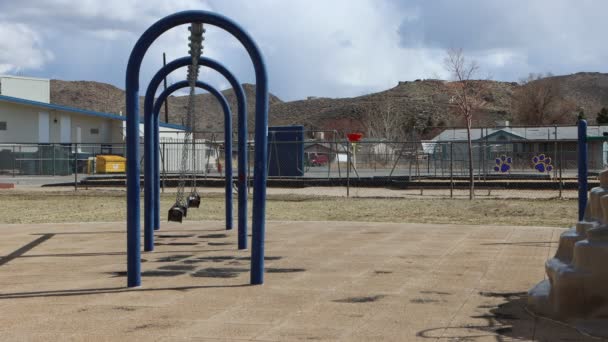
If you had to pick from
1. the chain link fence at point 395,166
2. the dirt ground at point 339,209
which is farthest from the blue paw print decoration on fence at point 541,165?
the dirt ground at point 339,209

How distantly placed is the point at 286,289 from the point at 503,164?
30.7m

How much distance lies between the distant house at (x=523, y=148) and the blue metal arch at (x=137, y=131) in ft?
72.3

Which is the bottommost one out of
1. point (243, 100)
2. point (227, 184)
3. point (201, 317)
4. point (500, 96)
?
point (201, 317)

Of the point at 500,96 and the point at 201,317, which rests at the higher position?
the point at 500,96

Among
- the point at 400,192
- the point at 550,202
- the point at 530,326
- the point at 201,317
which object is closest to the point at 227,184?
the point at 201,317

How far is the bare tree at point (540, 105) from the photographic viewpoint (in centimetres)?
8381

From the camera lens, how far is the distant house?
34.8 m

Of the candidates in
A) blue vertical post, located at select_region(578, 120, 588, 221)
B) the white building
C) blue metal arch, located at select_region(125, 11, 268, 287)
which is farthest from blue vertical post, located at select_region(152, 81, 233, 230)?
the white building

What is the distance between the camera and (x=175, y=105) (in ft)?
506

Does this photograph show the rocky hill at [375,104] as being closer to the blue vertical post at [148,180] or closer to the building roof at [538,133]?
the building roof at [538,133]

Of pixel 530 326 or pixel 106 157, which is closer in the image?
pixel 530 326

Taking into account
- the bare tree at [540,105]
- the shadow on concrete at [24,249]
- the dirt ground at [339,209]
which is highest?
the bare tree at [540,105]

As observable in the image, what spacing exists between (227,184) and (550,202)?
11.8m

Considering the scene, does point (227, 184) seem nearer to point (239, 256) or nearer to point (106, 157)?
point (239, 256)
